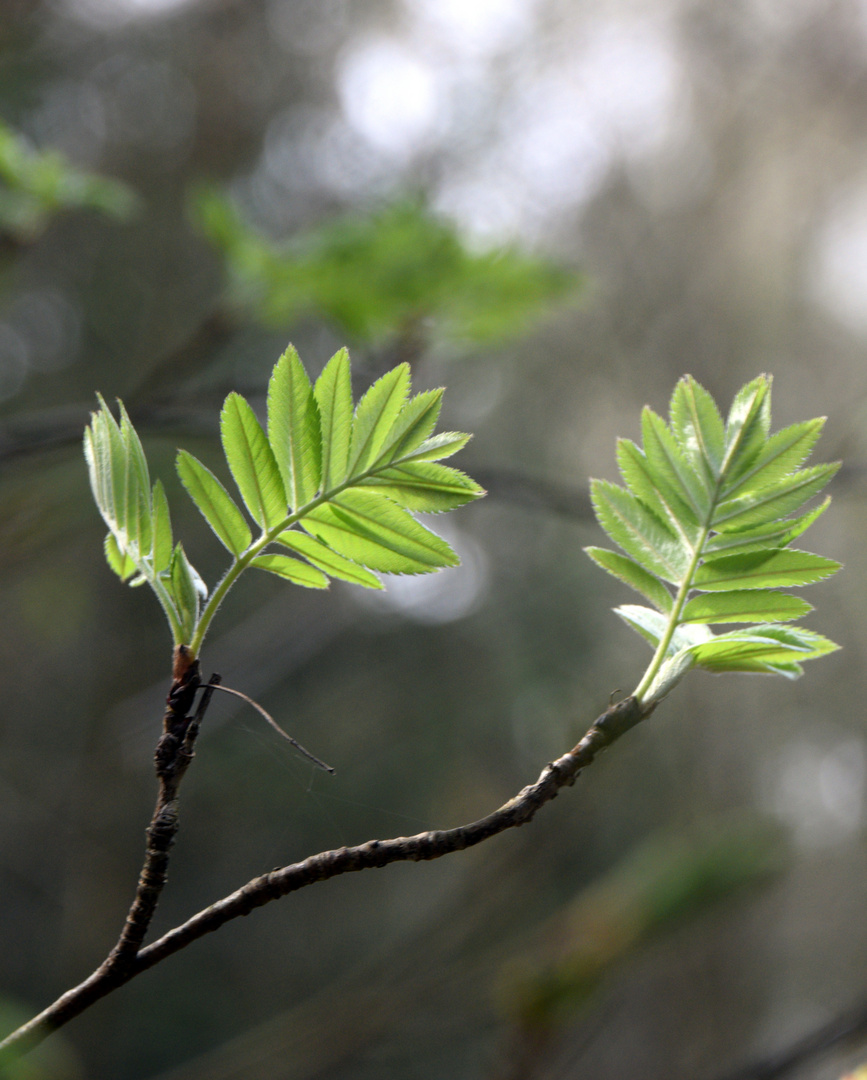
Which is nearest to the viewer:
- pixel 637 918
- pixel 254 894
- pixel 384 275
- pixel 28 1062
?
pixel 254 894

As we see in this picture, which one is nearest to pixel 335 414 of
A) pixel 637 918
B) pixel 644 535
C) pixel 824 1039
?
pixel 644 535

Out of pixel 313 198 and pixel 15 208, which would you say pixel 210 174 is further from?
pixel 15 208

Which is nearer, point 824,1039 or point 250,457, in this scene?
point 250,457

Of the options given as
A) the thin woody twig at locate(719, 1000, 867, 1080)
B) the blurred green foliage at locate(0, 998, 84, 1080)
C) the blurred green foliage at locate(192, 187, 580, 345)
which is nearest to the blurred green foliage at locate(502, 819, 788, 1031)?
the thin woody twig at locate(719, 1000, 867, 1080)

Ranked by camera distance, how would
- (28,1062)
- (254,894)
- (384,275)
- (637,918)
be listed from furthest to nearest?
(637,918) → (384,275) → (28,1062) → (254,894)

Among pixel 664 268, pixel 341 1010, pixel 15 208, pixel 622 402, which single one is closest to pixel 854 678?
pixel 622 402

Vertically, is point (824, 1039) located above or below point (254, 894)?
below

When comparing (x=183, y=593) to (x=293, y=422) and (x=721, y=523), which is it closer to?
(x=293, y=422)
